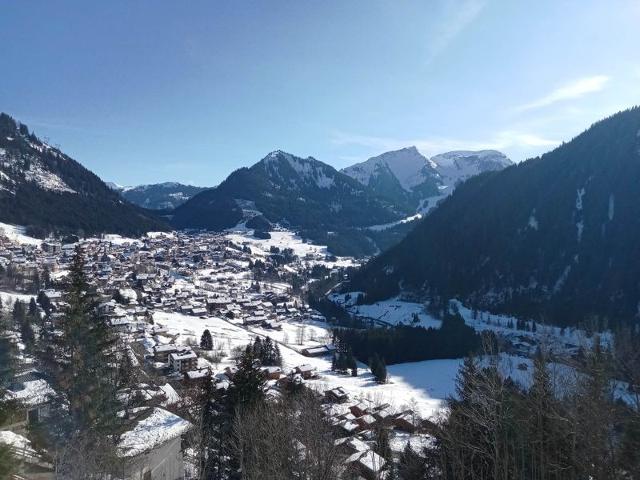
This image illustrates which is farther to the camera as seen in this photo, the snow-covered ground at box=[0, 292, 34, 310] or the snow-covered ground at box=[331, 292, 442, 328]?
the snow-covered ground at box=[331, 292, 442, 328]

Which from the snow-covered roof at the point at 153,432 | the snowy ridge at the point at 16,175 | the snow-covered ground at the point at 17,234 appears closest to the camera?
the snow-covered roof at the point at 153,432

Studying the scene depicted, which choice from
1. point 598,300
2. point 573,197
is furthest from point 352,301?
point 573,197

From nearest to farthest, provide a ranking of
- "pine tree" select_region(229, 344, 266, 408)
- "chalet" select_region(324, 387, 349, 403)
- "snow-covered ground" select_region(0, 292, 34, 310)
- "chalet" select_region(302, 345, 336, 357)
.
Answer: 1. "pine tree" select_region(229, 344, 266, 408)
2. "chalet" select_region(324, 387, 349, 403)
3. "chalet" select_region(302, 345, 336, 357)
4. "snow-covered ground" select_region(0, 292, 34, 310)

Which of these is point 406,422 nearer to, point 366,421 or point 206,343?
point 366,421

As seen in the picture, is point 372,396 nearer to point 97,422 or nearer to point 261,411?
point 261,411

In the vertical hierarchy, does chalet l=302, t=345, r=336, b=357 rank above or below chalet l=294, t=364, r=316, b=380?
below

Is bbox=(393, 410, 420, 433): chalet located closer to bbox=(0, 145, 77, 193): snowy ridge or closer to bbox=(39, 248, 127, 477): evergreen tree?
bbox=(39, 248, 127, 477): evergreen tree

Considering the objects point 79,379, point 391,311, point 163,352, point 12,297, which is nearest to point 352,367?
point 163,352

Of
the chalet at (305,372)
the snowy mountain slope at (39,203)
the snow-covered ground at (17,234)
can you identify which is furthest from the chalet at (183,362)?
the snowy mountain slope at (39,203)

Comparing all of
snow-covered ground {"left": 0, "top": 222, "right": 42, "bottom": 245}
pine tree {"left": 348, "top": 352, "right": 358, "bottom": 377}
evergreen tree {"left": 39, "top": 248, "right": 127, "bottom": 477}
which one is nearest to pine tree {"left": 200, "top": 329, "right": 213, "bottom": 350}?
pine tree {"left": 348, "top": 352, "right": 358, "bottom": 377}

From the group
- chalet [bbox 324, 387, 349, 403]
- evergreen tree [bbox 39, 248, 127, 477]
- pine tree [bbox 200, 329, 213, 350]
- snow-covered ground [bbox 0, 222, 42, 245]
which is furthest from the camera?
snow-covered ground [bbox 0, 222, 42, 245]

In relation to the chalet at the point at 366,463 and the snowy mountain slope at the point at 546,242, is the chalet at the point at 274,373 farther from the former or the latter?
the snowy mountain slope at the point at 546,242
